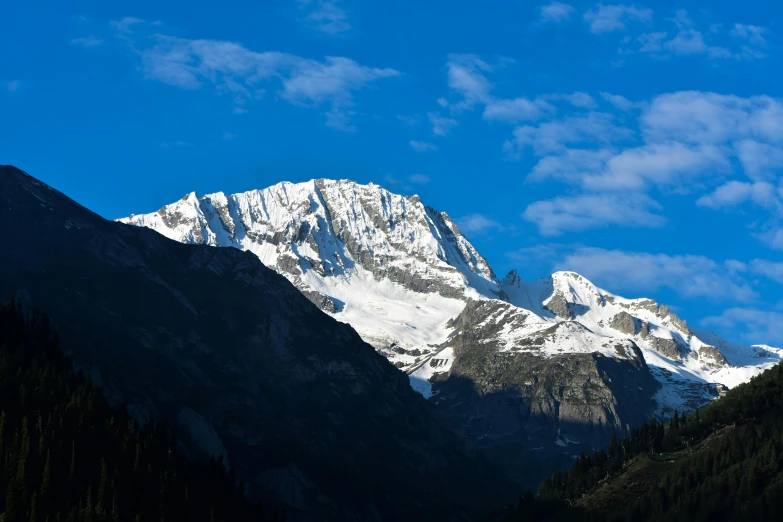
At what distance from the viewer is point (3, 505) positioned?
200 metres

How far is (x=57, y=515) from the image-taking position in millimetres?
199250

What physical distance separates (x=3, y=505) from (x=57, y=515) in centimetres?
953
